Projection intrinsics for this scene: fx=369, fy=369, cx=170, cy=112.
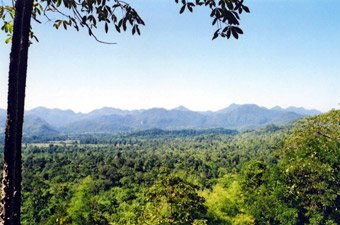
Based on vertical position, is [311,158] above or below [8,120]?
below

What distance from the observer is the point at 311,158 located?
22.0 meters

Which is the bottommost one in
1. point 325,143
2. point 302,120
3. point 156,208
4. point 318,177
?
point 156,208

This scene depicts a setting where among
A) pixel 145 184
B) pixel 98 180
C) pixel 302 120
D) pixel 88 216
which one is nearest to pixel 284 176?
pixel 302 120

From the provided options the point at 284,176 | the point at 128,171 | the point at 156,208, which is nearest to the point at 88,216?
the point at 156,208

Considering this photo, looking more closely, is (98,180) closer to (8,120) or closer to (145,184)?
(145,184)

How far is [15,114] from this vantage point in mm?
3270

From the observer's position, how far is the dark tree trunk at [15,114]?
3.18 meters

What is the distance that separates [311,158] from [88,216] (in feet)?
60.9

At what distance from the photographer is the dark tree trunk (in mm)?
3184

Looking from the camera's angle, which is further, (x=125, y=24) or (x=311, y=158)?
(x=311, y=158)

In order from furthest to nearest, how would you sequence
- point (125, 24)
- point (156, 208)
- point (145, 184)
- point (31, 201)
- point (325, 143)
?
1. point (145, 184)
2. point (31, 201)
3. point (325, 143)
4. point (156, 208)
5. point (125, 24)

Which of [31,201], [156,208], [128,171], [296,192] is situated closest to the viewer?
[156,208]

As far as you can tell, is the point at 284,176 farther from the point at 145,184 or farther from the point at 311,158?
the point at 145,184

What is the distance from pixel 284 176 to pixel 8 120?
23.3 metres
